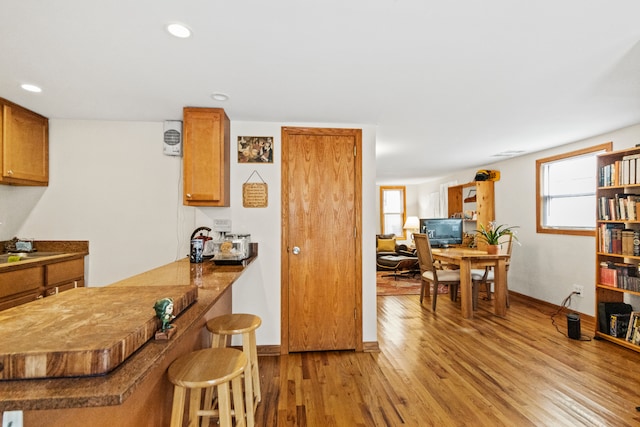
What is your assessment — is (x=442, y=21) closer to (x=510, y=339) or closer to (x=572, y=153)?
(x=510, y=339)

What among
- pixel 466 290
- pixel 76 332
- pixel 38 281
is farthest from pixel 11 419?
pixel 466 290

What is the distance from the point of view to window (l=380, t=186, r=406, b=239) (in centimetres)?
911

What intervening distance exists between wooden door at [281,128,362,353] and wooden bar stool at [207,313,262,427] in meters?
0.84

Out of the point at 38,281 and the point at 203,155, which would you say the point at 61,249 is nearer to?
the point at 38,281

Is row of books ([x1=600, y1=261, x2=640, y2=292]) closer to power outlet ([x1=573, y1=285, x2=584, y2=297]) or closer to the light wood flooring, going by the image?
the light wood flooring

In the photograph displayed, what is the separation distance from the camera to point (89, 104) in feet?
8.27

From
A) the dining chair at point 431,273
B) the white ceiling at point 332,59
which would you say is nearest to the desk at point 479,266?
the dining chair at point 431,273

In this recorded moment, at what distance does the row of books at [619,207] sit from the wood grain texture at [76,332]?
385 centimetres

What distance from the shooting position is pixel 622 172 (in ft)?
9.77

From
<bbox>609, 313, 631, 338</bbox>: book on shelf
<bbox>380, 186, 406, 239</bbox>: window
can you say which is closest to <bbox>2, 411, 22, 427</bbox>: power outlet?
<bbox>609, 313, 631, 338</bbox>: book on shelf

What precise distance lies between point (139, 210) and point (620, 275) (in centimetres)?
464

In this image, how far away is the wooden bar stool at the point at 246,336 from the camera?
180 cm

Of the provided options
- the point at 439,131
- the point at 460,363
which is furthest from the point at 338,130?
the point at 460,363

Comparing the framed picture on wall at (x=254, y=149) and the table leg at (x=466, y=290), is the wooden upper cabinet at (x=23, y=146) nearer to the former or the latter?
the framed picture on wall at (x=254, y=149)
